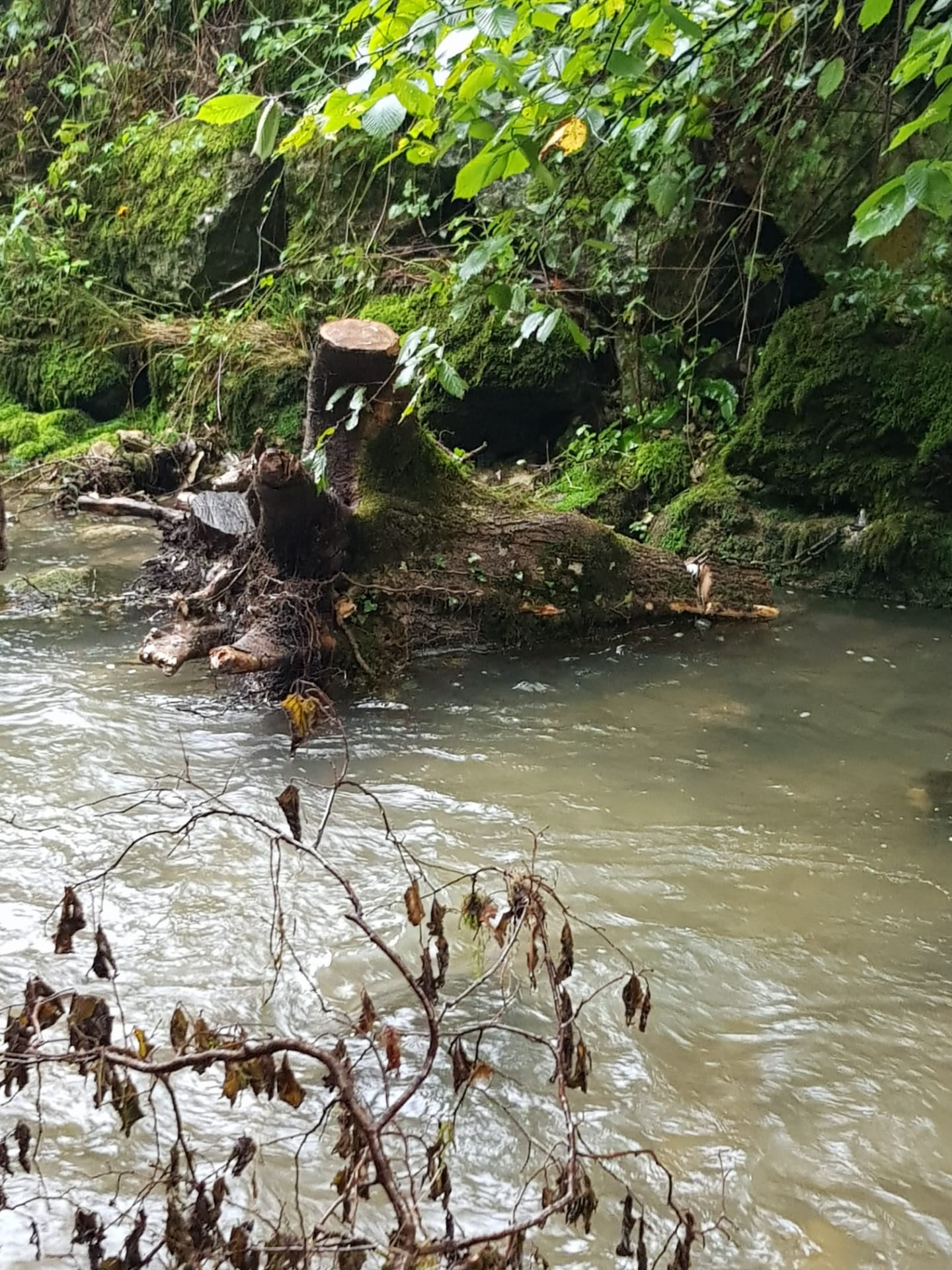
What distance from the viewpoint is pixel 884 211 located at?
1.77 m

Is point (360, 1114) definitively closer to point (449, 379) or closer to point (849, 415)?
point (449, 379)

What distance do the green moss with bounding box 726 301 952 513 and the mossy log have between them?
1.10m

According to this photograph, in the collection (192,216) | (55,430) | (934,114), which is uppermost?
(192,216)

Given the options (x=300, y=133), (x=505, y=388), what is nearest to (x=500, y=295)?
(x=300, y=133)

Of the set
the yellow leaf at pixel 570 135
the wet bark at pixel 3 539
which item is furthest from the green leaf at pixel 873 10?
the wet bark at pixel 3 539

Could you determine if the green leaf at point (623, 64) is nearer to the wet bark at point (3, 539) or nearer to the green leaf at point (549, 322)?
the green leaf at point (549, 322)

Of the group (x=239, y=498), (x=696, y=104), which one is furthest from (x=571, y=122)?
(x=239, y=498)

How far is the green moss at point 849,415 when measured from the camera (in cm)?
542

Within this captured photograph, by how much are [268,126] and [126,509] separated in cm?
429

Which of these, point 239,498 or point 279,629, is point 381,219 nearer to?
point 239,498

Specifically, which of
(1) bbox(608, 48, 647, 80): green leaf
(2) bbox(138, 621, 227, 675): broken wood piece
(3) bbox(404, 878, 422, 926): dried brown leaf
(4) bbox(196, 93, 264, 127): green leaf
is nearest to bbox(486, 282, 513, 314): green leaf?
(1) bbox(608, 48, 647, 80): green leaf

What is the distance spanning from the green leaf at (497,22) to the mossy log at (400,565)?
7.45 feet

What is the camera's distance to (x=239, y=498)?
196 inches

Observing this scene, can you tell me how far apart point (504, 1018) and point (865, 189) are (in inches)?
221
